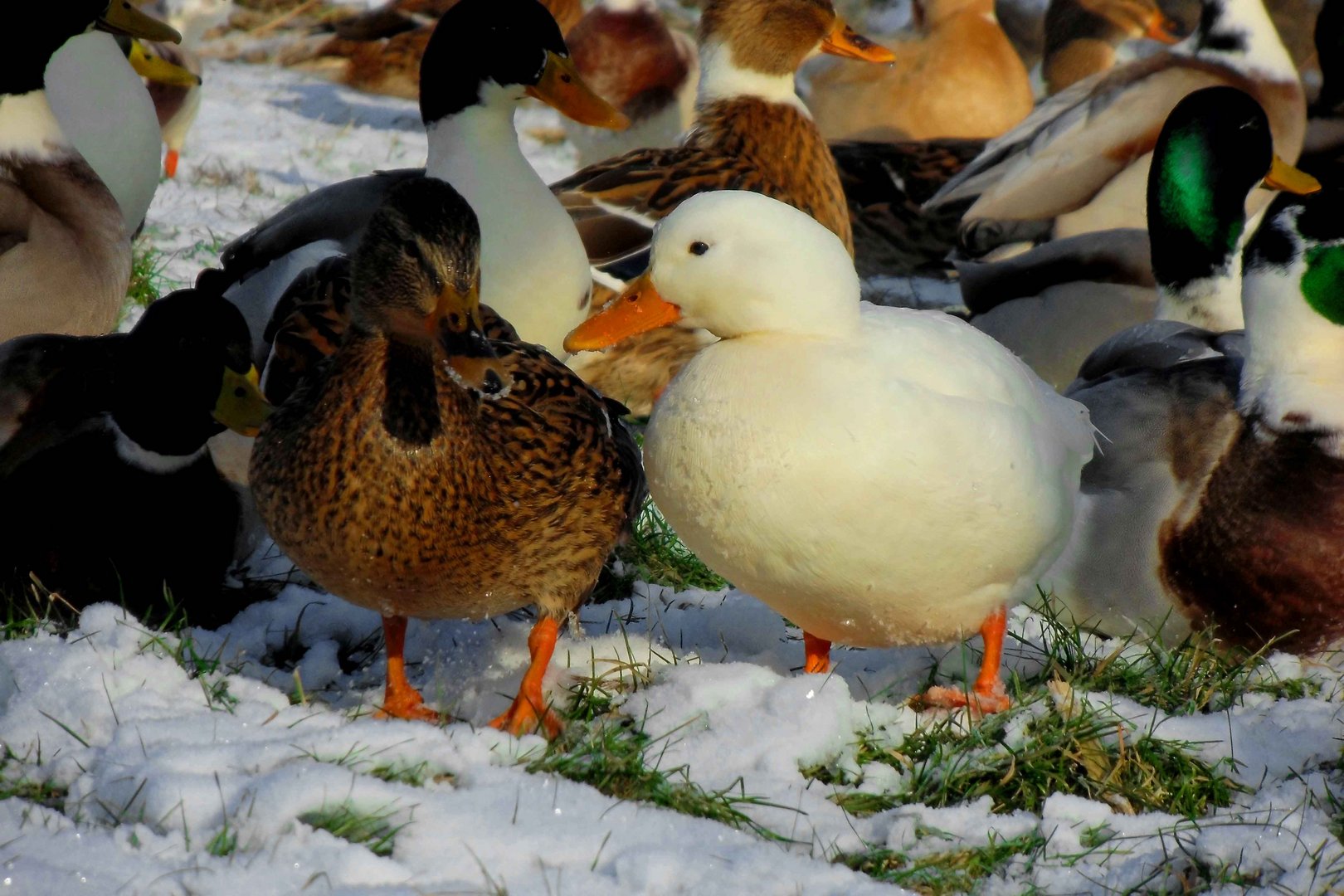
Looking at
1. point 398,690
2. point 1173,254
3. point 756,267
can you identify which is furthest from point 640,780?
point 1173,254

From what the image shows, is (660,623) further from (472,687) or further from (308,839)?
(308,839)

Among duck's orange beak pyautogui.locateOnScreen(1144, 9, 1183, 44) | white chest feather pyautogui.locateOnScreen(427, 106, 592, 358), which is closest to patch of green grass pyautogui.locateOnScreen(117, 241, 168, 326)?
white chest feather pyautogui.locateOnScreen(427, 106, 592, 358)

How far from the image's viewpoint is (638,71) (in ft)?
30.0

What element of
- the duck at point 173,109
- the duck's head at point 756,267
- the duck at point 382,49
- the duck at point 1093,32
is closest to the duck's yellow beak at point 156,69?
the duck at point 173,109

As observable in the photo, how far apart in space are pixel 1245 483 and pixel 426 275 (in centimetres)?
201

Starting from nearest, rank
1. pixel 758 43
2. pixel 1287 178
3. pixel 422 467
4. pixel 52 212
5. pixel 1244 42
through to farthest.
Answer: pixel 422 467 < pixel 52 212 < pixel 1287 178 < pixel 758 43 < pixel 1244 42

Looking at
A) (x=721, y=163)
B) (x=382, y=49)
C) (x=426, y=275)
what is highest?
(x=426, y=275)

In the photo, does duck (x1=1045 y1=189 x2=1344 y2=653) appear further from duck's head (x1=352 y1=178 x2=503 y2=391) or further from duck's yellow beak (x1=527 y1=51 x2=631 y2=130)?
duck's yellow beak (x1=527 y1=51 x2=631 y2=130)

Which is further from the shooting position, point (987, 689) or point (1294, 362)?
point (1294, 362)

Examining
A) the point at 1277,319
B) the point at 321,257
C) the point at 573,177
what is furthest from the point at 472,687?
the point at 573,177

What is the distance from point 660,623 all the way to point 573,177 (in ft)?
9.56

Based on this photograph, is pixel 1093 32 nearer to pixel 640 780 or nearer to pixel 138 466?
pixel 138 466

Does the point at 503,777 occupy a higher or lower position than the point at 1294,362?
higher

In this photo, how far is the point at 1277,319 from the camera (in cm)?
402
